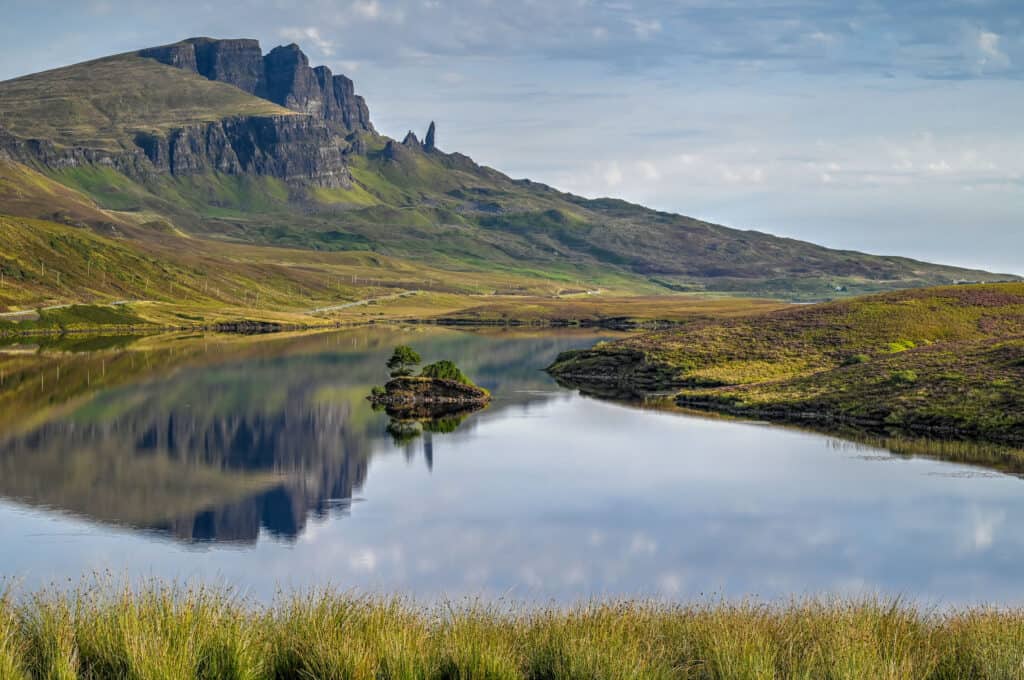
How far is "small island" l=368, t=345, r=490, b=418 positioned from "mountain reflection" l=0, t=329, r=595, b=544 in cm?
233

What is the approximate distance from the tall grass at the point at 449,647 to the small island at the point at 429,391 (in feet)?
220

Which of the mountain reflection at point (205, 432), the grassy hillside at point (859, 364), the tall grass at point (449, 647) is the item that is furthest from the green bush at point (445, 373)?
the tall grass at point (449, 647)

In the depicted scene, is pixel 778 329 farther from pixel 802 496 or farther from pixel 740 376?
pixel 802 496

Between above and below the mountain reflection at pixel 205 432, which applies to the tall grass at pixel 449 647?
above

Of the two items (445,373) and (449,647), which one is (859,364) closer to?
(445,373)

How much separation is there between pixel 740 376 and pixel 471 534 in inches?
2258

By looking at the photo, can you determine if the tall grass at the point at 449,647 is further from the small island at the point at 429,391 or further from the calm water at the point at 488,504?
the small island at the point at 429,391

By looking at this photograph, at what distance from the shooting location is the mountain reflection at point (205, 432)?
49.7 meters

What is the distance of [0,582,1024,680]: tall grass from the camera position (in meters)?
18.2

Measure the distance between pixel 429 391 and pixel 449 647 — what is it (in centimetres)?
7149

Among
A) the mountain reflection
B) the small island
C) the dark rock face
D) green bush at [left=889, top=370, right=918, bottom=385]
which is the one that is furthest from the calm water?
green bush at [left=889, top=370, right=918, bottom=385]

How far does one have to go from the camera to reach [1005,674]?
18.6 m

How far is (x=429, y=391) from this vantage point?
90.9 metres

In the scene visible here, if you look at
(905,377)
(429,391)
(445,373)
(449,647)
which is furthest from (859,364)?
(449,647)
